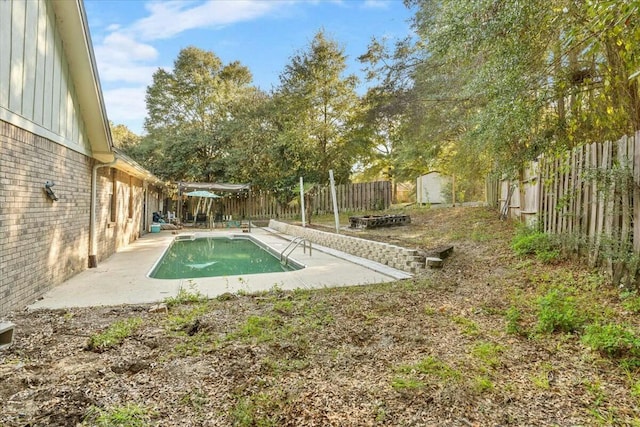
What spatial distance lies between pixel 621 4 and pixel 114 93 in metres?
22.3

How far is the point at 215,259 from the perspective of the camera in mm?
9992

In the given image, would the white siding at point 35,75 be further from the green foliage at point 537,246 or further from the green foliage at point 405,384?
the green foliage at point 537,246

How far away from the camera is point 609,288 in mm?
3963

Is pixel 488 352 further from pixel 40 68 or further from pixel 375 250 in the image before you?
pixel 40 68

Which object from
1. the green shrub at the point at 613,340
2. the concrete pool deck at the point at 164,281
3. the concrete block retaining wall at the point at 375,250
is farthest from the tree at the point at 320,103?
the green shrub at the point at 613,340

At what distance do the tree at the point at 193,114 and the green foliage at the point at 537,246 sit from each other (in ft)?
Result: 59.3

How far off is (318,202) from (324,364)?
16.1m

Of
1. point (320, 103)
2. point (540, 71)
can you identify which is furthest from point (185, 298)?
point (320, 103)

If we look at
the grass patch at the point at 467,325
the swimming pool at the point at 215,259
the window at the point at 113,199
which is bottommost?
the swimming pool at the point at 215,259

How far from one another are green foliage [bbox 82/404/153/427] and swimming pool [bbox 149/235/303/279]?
5.00 meters

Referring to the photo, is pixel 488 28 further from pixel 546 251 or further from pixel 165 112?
pixel 165 112

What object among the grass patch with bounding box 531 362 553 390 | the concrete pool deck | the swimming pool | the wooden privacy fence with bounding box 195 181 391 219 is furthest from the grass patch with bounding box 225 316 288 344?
the wooden privacy fence with bounding box 195 181 391 219

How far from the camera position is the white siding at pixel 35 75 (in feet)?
12.7

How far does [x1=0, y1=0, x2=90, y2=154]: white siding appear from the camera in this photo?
388 cm
